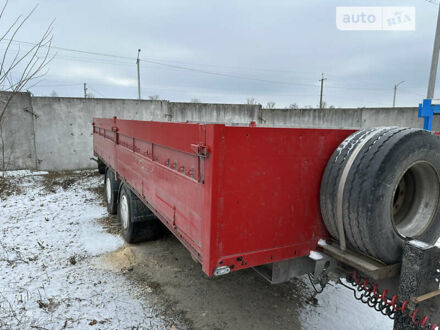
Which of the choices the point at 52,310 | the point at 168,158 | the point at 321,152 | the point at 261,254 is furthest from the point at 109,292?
the point at 321,152

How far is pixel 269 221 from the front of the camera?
1.81 metres

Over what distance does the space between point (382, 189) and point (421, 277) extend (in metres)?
0.52

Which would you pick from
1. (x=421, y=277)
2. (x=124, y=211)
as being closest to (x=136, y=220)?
(x=124, y=211)

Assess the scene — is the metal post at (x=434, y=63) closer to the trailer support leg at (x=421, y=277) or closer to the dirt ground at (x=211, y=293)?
the dirt ground at (x=211, y=293)

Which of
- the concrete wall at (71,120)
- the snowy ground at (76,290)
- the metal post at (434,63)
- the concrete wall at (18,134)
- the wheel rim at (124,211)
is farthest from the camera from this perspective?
the concrete wall at (71,120)

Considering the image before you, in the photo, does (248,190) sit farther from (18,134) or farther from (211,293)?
(18,134)

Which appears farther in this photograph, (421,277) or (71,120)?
(71,120)

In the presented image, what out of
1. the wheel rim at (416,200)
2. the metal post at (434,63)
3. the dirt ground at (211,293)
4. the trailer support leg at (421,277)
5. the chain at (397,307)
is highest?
the metal post at (434,63)

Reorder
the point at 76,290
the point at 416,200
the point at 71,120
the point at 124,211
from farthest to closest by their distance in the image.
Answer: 1. the point at 71,120
2. the point at 124,211
3. the point at 76,290
4. the point at 416,200

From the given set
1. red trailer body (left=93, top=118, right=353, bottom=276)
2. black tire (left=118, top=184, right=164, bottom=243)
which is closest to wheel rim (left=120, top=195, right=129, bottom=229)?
black tire (left=118, top=184, right=164, bottom=243)

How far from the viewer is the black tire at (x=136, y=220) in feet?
12.8

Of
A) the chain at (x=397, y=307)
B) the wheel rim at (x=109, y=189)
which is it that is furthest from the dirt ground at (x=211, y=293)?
the wheel rim at (x=109, y=189)

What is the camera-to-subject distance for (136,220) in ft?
13.0

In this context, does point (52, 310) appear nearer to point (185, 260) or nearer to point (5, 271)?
point (5, 271)
